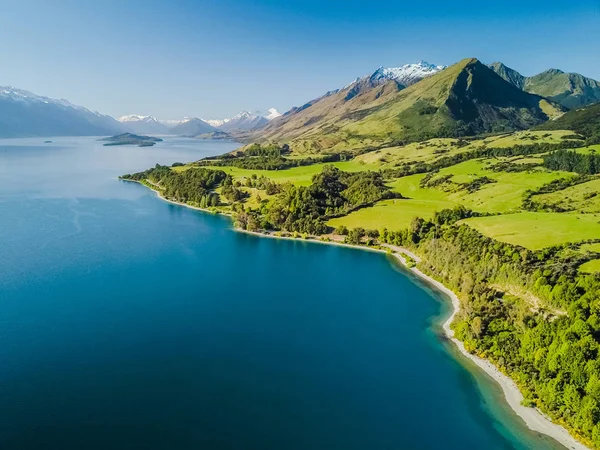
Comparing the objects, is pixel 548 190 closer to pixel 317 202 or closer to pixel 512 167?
pixel 512 167

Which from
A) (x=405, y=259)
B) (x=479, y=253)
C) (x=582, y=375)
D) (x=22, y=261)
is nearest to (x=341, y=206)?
(x=405, y=259)

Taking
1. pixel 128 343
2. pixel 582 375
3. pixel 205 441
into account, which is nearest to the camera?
pixel 205 441

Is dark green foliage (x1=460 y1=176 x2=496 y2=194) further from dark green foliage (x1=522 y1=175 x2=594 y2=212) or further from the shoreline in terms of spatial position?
the shoreline

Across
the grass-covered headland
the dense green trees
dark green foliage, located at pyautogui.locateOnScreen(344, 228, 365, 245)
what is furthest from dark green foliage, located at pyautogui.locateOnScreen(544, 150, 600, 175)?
dark green foliage, located at pyautogui.locateOnScreen(344, 228, 365, 245)

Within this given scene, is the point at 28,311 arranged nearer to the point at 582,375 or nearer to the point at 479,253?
the point at 582,375

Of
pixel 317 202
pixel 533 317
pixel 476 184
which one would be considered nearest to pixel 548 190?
pixel 476 184
